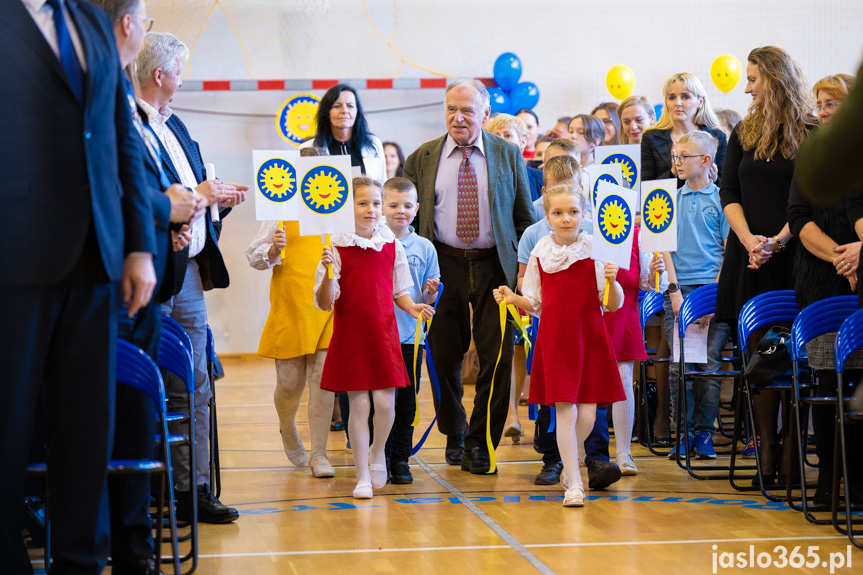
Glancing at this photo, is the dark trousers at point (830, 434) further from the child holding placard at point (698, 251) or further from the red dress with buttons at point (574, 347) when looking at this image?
the child holding placard at point (698, 251)

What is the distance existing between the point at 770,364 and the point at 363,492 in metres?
1.87

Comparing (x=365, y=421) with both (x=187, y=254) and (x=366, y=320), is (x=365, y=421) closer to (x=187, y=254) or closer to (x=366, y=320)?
(x=366, y=320)

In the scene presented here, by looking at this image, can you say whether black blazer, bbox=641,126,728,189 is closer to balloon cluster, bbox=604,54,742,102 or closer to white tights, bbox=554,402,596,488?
white tights, bbox=554,402,596,488

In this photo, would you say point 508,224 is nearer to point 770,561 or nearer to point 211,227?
point 211,227

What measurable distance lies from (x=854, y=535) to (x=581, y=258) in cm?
160

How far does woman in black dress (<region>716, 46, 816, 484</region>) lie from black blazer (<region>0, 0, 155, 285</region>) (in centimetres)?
313

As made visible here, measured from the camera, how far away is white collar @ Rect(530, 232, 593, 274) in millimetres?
4367

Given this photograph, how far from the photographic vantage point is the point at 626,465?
4.83m

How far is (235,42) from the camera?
33.8 ft

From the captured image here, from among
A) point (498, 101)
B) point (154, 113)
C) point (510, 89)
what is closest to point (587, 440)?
point (154, 113)

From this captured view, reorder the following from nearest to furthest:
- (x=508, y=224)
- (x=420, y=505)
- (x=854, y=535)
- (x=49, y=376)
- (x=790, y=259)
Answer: (x=49, y=376) → (x=854, y=535) → (x=420, y=505) → (x=790, y=259) → (x=508, y=224)

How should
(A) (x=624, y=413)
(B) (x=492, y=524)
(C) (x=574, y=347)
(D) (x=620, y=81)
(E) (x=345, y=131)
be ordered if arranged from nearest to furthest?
(B) (x=492, y=524) → (C) (x=574, y=347) → (A) (x=624, y=413) → (E) (x=345, y=131) → (D) (x=620, y=81)

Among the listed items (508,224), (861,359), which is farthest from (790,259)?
(508,224)

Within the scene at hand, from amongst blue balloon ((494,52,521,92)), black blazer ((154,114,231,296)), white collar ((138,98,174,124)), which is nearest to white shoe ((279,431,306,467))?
black blazer ((154,114,231,296))
